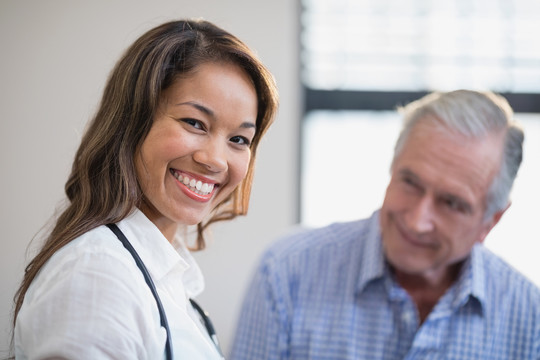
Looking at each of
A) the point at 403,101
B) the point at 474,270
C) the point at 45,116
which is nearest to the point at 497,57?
the point at 403,101

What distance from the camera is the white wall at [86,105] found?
2129mm

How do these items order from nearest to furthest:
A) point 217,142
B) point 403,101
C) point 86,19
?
point 217,142 → point 86,19 → point 403,101

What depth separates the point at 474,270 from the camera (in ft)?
4.83

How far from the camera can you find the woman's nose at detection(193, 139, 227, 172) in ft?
3.61

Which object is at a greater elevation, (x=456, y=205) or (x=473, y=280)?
(x=456, y=205)

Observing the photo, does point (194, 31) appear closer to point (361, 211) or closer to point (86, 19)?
point (86, 19)

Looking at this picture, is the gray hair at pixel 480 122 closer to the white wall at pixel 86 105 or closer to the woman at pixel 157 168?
the woman at pixel 157 168

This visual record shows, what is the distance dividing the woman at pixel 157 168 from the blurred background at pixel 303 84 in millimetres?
1061

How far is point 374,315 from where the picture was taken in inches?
57.2

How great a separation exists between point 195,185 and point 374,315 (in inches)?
23.8

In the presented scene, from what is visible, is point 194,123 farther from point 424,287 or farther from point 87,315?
point 424,287

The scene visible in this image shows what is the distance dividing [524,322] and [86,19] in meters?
1.84

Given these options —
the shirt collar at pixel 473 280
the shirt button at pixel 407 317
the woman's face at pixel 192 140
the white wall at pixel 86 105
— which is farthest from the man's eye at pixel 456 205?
the white wall at pixel 86 105

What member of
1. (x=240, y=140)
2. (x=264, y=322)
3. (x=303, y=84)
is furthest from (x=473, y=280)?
(x=303, y=84)
